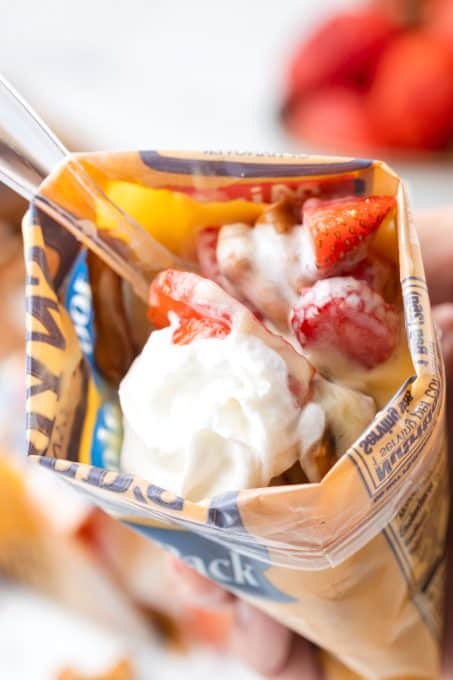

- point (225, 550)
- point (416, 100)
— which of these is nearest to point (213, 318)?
point (225, 550)

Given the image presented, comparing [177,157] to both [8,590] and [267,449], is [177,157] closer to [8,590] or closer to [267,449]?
[267,449]

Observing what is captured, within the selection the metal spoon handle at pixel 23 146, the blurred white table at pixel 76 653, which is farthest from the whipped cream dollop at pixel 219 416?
the blurred white table at pixel 76 653

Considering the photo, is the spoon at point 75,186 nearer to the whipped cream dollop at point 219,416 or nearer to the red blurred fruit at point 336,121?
the whipped cream dollop at point 219,416

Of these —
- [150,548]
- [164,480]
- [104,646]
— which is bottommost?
[104,646]

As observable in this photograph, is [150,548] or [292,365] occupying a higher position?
[292,365]

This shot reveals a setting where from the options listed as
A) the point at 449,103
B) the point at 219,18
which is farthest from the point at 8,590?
the point at 219,18

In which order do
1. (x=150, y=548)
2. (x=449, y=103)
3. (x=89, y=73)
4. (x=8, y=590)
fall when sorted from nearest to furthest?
(x=150, y=548) < (x=8, y=590) < (x=449, y=103) < (x=89, y=73)

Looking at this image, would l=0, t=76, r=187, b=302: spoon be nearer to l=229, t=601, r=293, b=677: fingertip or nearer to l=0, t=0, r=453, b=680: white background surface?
l=229, t=601, r=293, b=677: fingertip

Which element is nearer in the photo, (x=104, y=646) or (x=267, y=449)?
(x=267, y=449)

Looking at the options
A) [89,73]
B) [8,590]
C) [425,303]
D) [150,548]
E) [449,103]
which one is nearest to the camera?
[425,303]
